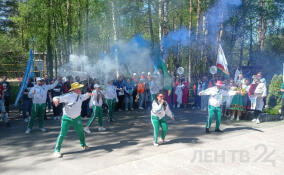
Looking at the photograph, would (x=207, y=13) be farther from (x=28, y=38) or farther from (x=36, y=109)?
(x=28, y=38)

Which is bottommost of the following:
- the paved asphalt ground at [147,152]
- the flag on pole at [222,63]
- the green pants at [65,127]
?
the paved asphalt ground at [147,152]

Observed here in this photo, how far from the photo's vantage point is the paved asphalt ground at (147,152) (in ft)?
16.4

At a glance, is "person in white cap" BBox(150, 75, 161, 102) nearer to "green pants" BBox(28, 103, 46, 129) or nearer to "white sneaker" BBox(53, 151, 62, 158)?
"green pants" BBox(28, 103, 46, 129)

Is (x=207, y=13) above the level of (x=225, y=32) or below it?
above

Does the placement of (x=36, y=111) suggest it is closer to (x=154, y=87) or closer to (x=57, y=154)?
(x=57, y=154)

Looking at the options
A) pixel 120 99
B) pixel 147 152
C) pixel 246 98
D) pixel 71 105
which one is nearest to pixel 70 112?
pixel 71 105

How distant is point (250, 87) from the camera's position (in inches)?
401

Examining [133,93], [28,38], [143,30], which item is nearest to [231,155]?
[133,93]

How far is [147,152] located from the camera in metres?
6.05

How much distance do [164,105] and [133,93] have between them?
6805 mm

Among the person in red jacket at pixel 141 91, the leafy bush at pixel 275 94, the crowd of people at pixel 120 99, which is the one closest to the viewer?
the crowd of people at pixel 120 99

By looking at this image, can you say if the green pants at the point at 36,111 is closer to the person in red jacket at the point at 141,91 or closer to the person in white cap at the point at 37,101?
the person in white cap at the point at 37,101

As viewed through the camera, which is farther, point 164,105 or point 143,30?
point 143,30

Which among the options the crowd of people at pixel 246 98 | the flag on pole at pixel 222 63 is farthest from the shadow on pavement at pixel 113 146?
the flag on pole at pixel 222 63
